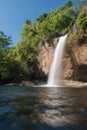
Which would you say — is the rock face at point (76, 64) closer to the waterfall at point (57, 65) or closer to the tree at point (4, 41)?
the waterfall at point (57, 65)

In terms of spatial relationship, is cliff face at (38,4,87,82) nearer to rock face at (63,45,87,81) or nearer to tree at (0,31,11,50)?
rock face at (63,45,87,81)

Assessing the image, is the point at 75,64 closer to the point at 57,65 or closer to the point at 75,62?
the point at 75,62

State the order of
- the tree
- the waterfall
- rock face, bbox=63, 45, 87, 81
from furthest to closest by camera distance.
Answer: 1. the tree
2. the waterfall
3. rock face, bbox=63, 45, 87, 81

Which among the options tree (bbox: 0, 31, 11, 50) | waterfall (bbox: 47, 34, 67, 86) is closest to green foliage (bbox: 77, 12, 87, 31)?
waterfall (bbox: 47, 34, 67, 86)

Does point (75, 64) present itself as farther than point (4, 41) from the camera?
No

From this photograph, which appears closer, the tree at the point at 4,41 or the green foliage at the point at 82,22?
the green foliage at the point at 82,22

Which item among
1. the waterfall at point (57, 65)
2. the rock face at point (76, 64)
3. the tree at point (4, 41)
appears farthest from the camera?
the tree at point (4, 41)

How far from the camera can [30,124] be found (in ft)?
19.6

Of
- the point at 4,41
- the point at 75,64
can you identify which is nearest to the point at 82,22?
the point at 75,64

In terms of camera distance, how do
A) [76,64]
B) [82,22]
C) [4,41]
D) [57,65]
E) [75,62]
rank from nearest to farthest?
[76,64] < [75,62] < [82,22] < [57,65] < [4,41]

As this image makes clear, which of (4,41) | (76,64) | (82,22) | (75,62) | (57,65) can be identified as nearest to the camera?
(76,64)

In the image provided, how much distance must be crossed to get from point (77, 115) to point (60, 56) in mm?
25020

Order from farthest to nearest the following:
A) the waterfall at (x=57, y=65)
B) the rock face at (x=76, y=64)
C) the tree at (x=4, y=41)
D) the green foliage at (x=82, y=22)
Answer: the tree at (x=4, y=41) → the waterfall at (x=57, y=65) → the green foliage at (x=82, y=22) → the rock face at (x=76, y=64)

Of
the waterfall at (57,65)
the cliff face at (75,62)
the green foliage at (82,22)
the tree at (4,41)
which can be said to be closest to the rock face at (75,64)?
the cliff face at (75,62)
